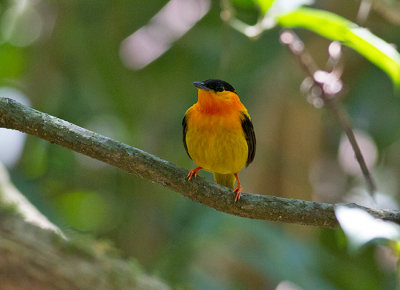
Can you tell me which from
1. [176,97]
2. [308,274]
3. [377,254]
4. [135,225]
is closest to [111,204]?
[135,225]

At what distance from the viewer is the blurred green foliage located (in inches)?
218

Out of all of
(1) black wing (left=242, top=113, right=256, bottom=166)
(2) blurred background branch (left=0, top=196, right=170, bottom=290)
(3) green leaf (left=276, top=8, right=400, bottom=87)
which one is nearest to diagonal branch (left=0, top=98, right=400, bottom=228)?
(2) blurred background branch (left=0, top=196, right=170, bottom=290)

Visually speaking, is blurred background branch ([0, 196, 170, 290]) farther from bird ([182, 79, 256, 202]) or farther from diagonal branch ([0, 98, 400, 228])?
bird ([182, 79, 256, 202])

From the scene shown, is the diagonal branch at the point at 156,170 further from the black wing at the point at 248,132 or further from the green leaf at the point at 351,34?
the black wing at the point at 248,132

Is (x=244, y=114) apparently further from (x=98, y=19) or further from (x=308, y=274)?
(x=98, y=19)

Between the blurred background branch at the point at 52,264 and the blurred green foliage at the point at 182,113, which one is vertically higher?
the blurred green foliage at the point at 182,113

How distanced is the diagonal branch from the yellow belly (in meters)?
0.76

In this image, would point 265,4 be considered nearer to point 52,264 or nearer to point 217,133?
point 217,133

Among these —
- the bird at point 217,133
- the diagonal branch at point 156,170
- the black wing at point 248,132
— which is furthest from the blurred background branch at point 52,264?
the black wing at point 248,132

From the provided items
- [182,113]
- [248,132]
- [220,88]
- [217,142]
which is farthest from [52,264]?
[182,113]

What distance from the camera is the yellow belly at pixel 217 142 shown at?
3.93 m

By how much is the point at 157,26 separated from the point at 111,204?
2.16 metres

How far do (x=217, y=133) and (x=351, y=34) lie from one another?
145 cm

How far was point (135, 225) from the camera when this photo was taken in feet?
19.3
